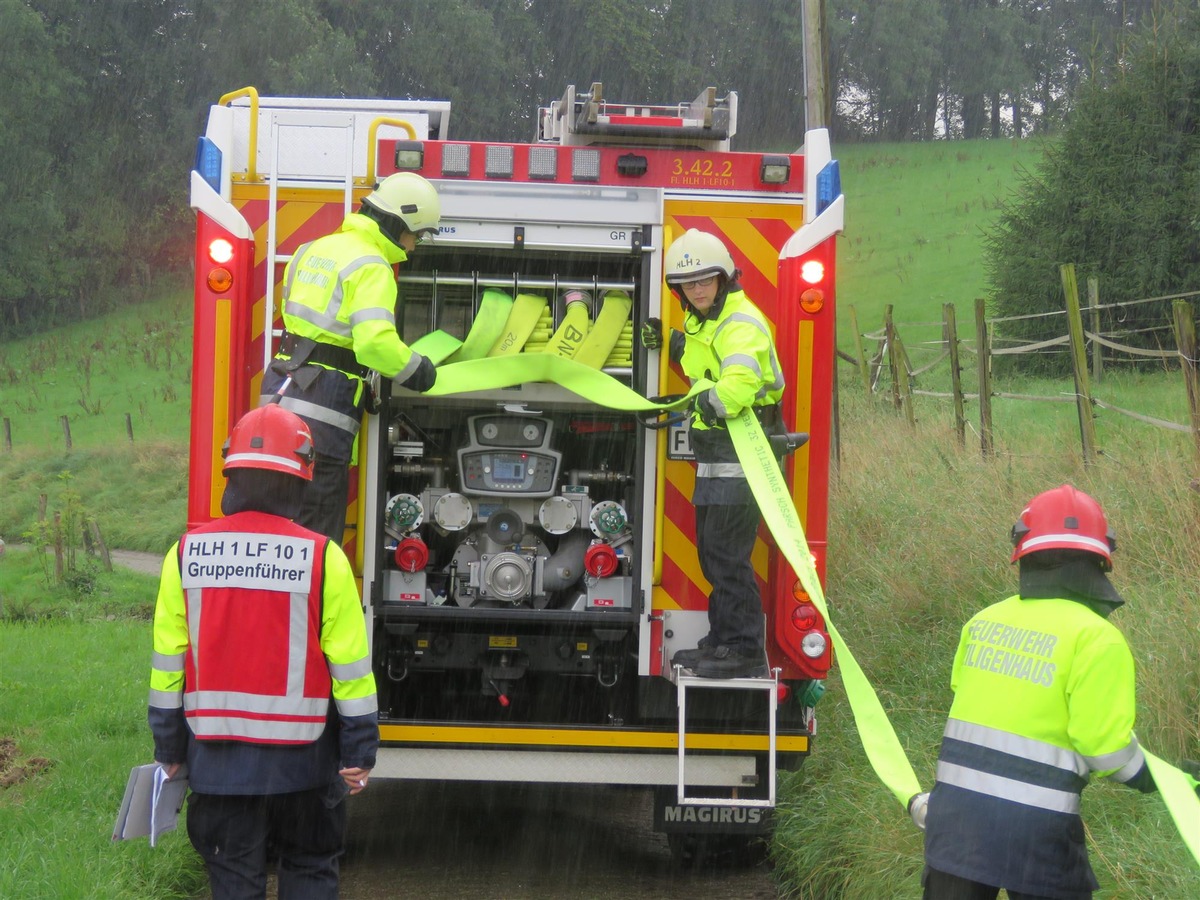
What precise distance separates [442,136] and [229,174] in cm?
143

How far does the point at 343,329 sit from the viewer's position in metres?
5.23

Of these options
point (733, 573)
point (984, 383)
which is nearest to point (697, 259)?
point (733, 573)

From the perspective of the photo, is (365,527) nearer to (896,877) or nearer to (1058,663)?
(896,877)

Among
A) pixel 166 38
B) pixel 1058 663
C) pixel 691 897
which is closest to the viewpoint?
pixel 1058 663

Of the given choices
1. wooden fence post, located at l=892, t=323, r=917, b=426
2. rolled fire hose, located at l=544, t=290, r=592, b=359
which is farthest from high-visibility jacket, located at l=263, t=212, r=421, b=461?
wooden fence post, located at l=892, t=323, r=917, b=426

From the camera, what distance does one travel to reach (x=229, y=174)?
17.8ft

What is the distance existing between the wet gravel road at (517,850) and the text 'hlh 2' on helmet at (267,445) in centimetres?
233

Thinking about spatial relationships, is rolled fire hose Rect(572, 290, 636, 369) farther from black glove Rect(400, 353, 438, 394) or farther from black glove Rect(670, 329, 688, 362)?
black glove Rect(400, 353, 438, 394)

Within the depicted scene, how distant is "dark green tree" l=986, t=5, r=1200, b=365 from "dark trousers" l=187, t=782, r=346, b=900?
1867 cm

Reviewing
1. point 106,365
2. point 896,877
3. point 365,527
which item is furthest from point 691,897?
point 106,365

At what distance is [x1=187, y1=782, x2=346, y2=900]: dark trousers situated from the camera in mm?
3834

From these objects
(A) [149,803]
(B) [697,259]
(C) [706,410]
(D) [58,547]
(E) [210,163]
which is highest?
(E) [210,163]

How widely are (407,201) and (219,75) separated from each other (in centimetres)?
4413

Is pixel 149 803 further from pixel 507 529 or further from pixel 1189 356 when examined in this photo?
pixel 1189 356
